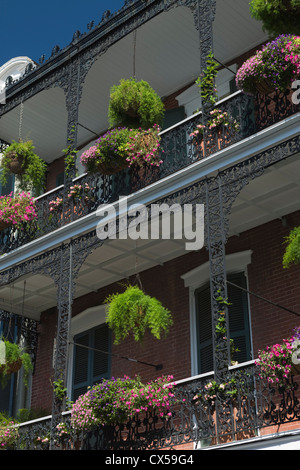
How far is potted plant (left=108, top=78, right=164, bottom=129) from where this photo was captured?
11516mm

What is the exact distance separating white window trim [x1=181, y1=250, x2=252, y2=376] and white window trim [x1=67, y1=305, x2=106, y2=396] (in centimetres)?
183

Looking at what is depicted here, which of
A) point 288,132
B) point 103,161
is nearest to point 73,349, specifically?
point 103,161

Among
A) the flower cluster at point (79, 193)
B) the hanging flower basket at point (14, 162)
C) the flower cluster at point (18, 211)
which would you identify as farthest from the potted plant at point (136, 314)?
the hanging flower basket at point (14, 162)

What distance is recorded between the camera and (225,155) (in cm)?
991

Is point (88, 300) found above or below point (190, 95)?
below

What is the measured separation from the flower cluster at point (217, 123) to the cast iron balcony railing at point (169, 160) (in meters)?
0.06

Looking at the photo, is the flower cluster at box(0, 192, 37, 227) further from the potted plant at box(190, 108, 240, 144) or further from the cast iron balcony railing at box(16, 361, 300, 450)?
the cast iron balcony railing at box(16, 361, 300, 450)

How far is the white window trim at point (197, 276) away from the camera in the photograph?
441 inches

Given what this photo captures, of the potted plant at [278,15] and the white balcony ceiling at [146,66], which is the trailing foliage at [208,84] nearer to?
the potted plant at [278,15]

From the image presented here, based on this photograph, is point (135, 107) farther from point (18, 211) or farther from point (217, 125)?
point (18, 211)

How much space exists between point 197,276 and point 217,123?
2.70m

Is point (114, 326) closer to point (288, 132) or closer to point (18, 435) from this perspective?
point (18, 435)
